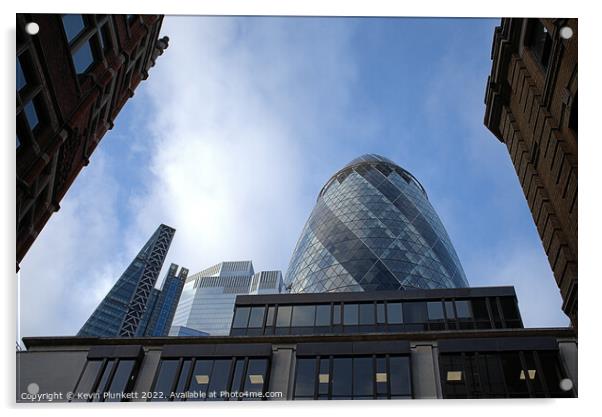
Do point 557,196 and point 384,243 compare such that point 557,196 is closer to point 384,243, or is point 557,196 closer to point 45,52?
point 45,52

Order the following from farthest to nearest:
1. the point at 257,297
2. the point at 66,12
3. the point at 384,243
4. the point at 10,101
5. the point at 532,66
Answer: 1. the point at 384,243
2. the point at 257,297
3. the point at 532,66
4. the point at 66,12
5. the point at 10,101

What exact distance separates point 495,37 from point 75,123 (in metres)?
12.2

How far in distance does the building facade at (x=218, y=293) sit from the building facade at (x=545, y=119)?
134 metres

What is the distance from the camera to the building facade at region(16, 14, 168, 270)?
1120cm

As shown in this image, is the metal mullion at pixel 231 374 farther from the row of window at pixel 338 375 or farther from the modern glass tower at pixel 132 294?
the modern glass tower at pixel 132 294

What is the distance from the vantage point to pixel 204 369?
16.9 m

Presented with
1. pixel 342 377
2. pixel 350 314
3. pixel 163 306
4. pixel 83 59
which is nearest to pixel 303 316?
pixel 350 314

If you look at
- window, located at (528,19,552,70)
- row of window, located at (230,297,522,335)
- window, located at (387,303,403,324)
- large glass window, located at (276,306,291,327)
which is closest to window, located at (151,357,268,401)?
row of window, located at (230,297,522,335)

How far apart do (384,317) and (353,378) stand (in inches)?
272

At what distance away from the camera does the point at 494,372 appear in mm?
15086

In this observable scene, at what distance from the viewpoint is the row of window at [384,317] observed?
71.9ft

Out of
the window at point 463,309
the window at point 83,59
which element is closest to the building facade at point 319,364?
the window at point 463,309

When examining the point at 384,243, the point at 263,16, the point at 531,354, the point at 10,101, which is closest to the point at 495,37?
the point at 263,16

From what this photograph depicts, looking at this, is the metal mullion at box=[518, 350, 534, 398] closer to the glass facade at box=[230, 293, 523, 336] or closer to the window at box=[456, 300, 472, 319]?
the glass facade at box=[230, 293, 523, 336]
